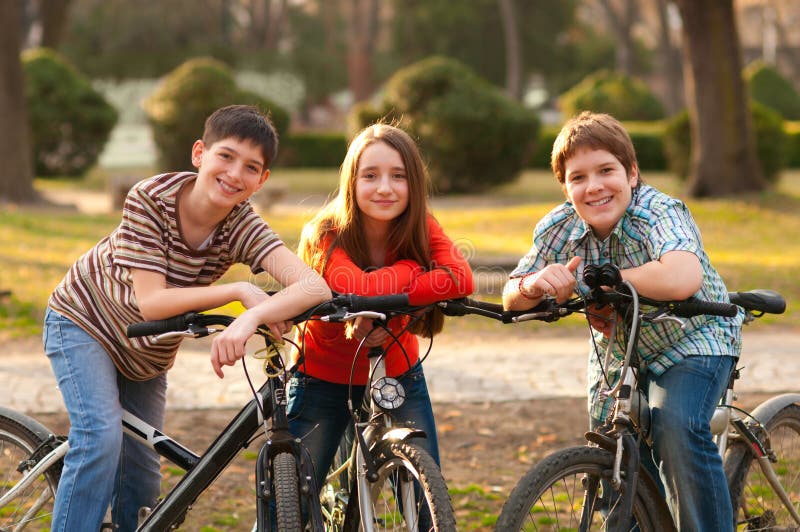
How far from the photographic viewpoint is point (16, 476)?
414cm

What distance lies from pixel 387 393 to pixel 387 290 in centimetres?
37

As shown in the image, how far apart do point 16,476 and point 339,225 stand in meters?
1.73

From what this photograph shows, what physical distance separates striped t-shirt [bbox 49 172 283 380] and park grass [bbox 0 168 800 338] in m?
5.54

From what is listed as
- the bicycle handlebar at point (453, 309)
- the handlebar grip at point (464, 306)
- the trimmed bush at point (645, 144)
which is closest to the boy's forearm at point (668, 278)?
the bicycle handlebar at point (453, 309)

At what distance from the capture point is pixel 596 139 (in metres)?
3.20

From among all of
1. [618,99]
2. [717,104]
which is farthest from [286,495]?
[618,99]

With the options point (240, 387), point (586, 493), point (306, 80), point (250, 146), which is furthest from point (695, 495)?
point (306, 80)

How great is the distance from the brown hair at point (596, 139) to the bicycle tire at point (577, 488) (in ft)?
2.93

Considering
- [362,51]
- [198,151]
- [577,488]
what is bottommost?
[577,488]

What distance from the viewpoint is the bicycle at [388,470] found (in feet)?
9.16

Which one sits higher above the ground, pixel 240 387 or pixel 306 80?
pixel 306 80

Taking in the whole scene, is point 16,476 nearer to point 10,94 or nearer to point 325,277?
point 325,277

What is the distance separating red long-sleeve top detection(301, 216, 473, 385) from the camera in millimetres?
3227

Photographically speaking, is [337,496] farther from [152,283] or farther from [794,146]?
[794,146]
